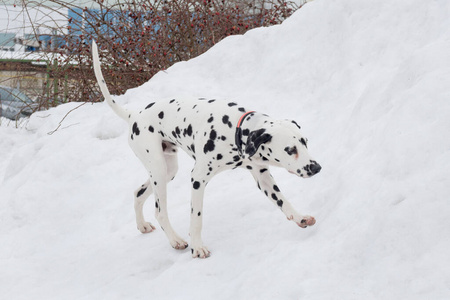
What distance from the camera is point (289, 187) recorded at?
15.2 feet

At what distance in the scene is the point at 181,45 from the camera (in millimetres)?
8859

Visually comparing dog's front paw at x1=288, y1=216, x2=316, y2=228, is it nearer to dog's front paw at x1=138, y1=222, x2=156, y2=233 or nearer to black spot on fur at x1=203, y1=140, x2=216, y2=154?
black spot on fur at x1=203, y1=140, x2=216, y2=154

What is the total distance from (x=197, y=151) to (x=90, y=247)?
1717 mm

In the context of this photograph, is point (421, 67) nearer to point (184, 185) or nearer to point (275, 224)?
point (275, 224)

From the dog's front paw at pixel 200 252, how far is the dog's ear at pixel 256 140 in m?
0.92

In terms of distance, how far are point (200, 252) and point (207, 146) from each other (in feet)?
2.75

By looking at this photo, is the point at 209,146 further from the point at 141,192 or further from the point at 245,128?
the point at 141,192

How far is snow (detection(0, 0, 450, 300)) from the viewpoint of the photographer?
2.97 meters

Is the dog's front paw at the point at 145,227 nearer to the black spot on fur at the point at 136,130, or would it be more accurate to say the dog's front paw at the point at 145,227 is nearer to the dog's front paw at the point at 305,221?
the black spot on fur at the point at 136,130

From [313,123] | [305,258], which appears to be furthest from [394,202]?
[313,123]

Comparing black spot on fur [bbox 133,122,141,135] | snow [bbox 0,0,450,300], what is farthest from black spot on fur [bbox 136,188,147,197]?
black spot on fur [bbox 133,122,141,135]

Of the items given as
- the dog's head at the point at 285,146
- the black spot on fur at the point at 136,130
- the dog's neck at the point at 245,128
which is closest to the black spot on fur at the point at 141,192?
the black spot on fur at the point at 136,130

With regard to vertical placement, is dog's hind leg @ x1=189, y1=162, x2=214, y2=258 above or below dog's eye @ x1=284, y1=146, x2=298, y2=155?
below

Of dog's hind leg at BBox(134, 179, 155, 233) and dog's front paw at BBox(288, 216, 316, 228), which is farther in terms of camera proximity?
dog's hind leg at BBox(134, 179, 155, 233)
